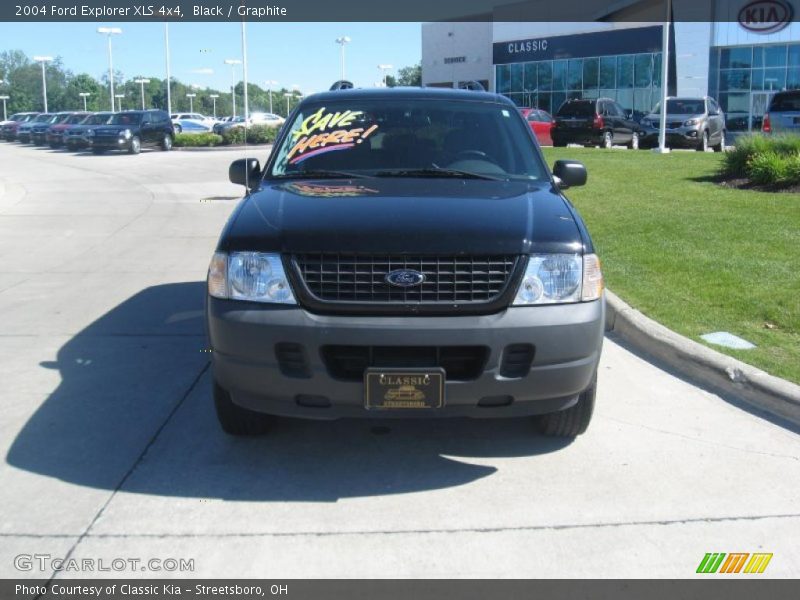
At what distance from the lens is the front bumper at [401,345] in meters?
3.77

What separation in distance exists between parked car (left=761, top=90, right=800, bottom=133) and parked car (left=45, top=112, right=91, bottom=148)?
30548 millimetres

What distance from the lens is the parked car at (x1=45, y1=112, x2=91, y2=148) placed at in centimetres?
4075

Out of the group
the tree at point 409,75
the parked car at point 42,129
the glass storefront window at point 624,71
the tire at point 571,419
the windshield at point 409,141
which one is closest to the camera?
the tire at point 571,419

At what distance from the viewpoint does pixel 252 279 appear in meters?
3.96

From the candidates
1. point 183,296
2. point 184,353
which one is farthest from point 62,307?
point 184,353

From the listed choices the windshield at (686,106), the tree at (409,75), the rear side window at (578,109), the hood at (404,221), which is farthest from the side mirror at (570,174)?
the tree at (409,75)

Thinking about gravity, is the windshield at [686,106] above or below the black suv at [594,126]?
above

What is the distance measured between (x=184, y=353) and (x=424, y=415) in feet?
9.98

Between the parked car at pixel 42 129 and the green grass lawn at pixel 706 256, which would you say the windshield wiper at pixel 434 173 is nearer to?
the green grass lawn at pixel 706 256

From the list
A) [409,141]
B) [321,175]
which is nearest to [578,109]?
[409,141]

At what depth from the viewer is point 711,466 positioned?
4.38m

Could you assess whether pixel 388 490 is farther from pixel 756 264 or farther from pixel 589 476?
pixel 756 264

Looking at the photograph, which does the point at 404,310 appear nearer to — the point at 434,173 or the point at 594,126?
the point at 434,173

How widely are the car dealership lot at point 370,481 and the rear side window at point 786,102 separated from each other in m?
17.2
